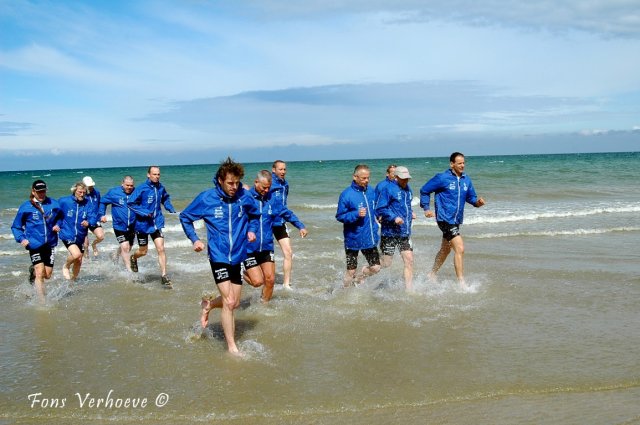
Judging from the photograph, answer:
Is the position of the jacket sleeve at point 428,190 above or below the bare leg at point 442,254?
above

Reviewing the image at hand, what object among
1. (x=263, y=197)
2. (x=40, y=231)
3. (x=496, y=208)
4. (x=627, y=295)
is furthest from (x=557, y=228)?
(x=40, y=231)

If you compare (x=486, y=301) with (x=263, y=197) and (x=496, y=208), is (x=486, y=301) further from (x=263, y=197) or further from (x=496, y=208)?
(x=496, y=208)

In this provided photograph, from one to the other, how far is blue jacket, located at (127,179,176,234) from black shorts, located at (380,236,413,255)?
3.94 metres

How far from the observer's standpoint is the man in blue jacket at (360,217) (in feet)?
26.5

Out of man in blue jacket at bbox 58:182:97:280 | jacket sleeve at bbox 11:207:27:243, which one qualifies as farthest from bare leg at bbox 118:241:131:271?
jacket sleeve at bbox 11:207:27:243

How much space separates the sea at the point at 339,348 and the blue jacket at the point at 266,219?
0.94 metres

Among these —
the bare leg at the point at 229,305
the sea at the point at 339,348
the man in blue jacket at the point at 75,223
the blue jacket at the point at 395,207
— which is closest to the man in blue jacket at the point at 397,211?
the blue jacket at the point at 395,207

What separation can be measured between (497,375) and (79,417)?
3790 millimetres

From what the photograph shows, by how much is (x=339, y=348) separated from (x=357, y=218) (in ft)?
7.33

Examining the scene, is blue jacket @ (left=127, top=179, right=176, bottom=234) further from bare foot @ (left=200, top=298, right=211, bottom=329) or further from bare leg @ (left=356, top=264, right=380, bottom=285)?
bare foot @ (left=200, top=298, right=211, bottom=329)

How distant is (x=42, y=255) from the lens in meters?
8.56

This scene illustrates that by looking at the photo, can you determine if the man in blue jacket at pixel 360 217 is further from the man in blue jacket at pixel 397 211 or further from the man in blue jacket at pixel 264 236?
the man in blue jacket at pixel 264 236

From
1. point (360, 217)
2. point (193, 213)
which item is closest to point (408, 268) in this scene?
point (360, 217)

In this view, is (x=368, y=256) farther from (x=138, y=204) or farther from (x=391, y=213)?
(x=138, y=204)
